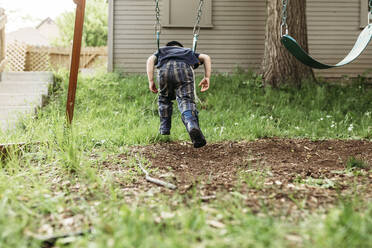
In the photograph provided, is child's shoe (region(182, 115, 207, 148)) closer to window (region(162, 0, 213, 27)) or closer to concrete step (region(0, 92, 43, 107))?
concrete step (region(0, 92, 43, 107))

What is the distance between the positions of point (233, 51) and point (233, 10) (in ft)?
3.57

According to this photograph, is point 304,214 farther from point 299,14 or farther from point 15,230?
point 299,14

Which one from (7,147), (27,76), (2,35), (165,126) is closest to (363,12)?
(165,126)

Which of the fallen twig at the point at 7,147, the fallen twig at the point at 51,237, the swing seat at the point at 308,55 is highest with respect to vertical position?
the swing seat at the point at 308,55

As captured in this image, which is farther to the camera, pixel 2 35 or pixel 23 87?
pixel 2 35

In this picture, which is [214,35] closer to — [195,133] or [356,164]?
[195,133]

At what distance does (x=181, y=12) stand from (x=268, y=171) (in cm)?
709

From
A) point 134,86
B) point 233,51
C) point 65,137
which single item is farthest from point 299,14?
point 65,137

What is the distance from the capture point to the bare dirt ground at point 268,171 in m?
2.01

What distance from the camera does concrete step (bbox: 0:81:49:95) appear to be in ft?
22.4

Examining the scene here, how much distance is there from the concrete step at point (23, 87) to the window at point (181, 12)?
356 cm

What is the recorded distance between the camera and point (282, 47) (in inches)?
263

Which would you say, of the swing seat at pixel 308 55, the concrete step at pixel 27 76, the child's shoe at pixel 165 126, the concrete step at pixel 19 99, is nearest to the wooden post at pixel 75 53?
the child's shoe at pixel 165 126

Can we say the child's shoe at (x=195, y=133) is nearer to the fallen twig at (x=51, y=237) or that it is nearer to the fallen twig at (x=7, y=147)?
the fallen twig at (x=7, y=147)
